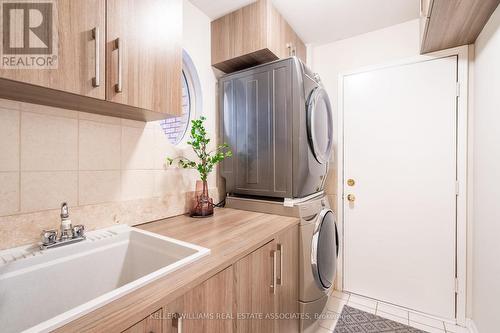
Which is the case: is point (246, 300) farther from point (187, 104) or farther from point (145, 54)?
point (187, 104)

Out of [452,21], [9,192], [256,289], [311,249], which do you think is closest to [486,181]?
[452,21]

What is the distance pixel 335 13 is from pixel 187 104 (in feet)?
4.89

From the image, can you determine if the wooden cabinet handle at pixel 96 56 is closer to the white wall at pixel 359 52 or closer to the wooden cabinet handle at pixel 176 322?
the wooden cabinet handle at pixel 176 322

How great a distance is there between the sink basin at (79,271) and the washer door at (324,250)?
0.96m

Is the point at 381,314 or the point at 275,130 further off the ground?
the point at 275,130

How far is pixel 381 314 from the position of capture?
77.5 inches

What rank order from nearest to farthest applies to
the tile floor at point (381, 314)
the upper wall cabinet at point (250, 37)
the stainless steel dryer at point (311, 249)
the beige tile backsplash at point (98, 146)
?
the beige tile backsplash at point (98, 146), the stainless steel dryer at point (311, 249), the upper wall cabinet at point (250, 37), the tile floor at point (381, 314)

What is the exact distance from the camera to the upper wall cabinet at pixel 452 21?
51.5 inches

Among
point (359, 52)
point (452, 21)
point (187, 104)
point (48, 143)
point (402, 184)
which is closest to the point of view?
point (48, 143)

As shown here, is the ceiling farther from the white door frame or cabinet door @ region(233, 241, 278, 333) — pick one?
cabinet door @ region(233, 241, 278, 333)

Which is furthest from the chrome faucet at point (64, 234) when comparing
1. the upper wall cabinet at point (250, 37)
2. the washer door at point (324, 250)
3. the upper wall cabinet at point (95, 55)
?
the upper wall cabinet at point (250, 37)

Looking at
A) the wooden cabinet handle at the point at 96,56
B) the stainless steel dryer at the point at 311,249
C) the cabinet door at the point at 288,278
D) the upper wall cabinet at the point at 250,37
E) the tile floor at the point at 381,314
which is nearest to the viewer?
the wooden cabinet handle at the point at 96,56

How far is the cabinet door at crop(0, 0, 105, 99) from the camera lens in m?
0.73

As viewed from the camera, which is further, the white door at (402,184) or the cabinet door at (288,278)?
the white door at (402,184)
